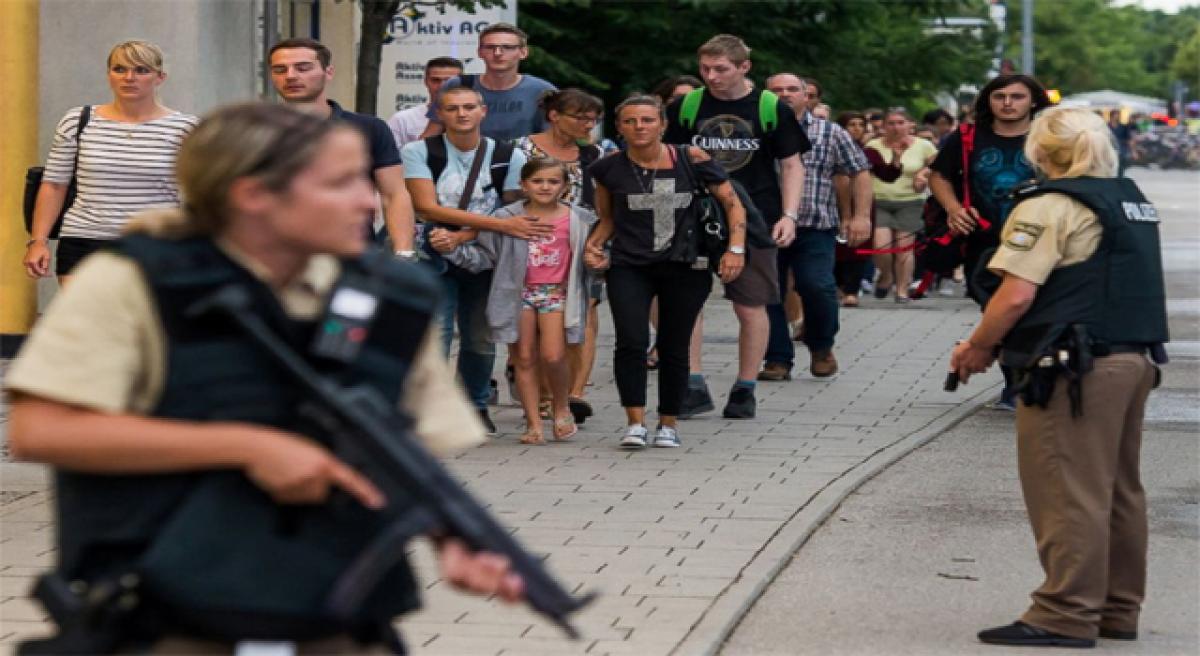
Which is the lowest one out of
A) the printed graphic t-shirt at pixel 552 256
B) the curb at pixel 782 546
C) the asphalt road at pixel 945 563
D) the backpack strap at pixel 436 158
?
the asphalt road at pixel 945 563

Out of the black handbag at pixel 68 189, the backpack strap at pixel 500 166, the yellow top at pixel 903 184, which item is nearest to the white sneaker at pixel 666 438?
the backpack strap at pixel 500 166

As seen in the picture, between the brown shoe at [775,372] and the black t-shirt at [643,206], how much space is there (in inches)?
121

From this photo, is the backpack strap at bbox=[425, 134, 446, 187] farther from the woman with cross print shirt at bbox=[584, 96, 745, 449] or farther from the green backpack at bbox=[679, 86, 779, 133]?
the green backpack at bbox=[679, 86, 779, 133]

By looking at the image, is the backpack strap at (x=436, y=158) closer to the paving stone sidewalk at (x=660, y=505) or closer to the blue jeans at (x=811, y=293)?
the paving stone sidewalk at (x=660, y=505)

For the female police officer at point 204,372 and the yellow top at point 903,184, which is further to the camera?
the yellow top at point 903,184

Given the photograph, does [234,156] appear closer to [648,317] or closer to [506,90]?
[648,317]

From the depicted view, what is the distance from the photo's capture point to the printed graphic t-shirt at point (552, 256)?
10008 millimetres

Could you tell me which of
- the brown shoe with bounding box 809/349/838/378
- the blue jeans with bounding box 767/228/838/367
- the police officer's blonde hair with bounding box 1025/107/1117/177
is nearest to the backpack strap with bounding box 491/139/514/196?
the blue jeans with bounding box 767/228/838/367

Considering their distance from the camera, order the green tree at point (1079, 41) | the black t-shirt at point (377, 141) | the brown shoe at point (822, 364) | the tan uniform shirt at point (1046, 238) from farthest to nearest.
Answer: the green tree at point (1079, 41) < the brown shoe at point (822, 364) < the black t-shirt at point (377, 141) < the tan uniform shirt at point (1046, 238)

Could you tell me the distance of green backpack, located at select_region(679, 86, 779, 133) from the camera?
36.8 feet

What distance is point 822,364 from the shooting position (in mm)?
13016

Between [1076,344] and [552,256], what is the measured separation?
13.5 feet

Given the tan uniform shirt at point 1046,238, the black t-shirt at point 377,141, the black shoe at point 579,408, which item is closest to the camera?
the tan uniform shirt at point 1046,238

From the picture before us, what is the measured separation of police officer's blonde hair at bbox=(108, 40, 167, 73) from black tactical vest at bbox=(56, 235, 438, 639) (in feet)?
17.7
